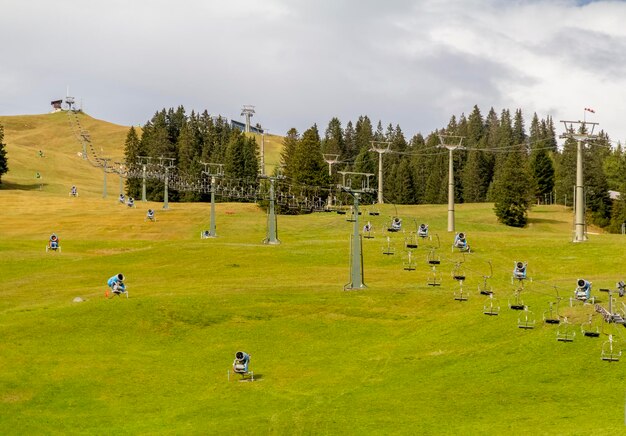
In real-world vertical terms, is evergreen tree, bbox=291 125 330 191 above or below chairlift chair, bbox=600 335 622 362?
above

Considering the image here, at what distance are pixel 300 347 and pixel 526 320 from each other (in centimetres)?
1625

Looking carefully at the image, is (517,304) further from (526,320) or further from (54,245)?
(54,245)

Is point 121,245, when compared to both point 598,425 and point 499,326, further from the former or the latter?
point 598,425

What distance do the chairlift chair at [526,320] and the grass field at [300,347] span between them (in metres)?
0.62

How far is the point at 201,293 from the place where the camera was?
86250 millimetres

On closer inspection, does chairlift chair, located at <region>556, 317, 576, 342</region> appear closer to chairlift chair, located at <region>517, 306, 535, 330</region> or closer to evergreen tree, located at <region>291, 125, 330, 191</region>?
chairlift chair, located at <region>517, 306, 535, 330</region>

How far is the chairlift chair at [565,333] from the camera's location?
202ft

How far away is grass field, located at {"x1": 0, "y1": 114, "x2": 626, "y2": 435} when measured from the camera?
2034 inches

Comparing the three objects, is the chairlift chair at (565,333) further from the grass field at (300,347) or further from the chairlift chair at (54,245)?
the chairlift chair at (54,245)

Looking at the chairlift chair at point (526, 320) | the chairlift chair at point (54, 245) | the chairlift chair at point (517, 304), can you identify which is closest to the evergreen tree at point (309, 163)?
the chairlift chair at point (54, 245)

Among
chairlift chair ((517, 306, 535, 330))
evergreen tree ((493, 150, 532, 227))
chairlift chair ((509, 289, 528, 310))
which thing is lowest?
chairlift chair ((517, 306, 535, 330))

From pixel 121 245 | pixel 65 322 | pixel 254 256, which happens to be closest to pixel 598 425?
pixel 65 322

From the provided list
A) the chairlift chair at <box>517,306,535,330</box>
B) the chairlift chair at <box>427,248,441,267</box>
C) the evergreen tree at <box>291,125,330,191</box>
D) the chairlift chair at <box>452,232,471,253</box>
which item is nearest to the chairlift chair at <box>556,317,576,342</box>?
the chairlift chair at <box>517,306,535,330</box>

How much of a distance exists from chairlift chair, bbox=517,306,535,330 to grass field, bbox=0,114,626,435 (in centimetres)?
62
